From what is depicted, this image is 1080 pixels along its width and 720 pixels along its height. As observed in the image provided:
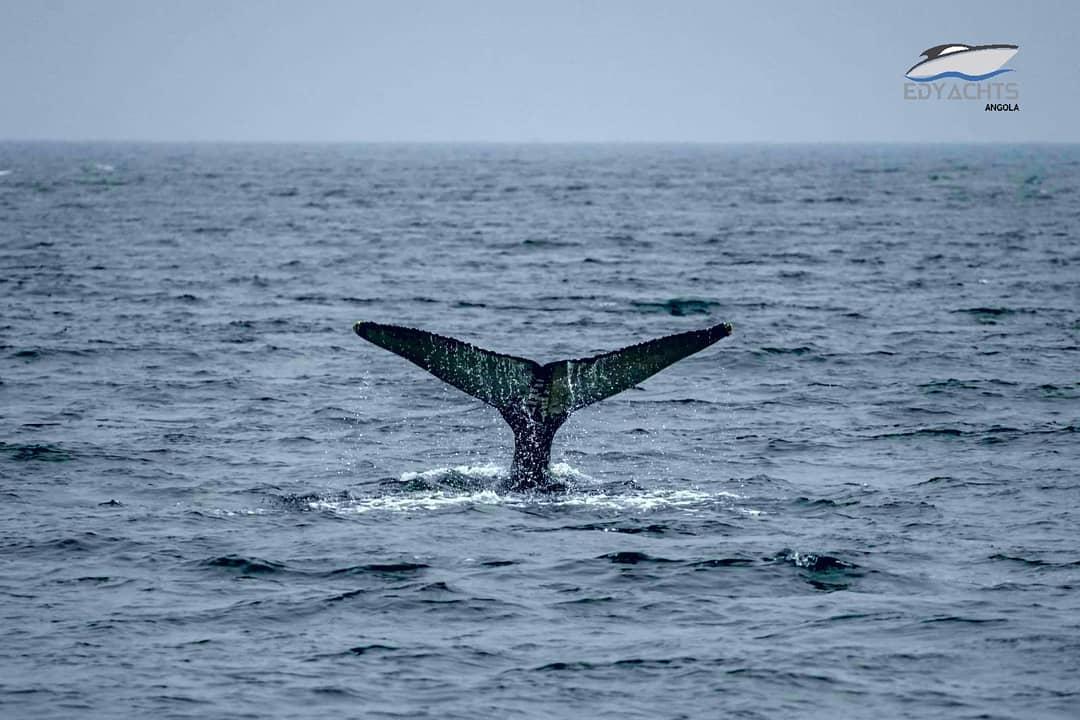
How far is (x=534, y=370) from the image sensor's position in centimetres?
1638

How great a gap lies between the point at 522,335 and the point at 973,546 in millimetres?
17217

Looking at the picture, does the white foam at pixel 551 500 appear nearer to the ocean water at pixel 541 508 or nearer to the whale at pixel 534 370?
the ocean water at pixel 541 508

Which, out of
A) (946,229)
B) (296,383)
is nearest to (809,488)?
(296,383)

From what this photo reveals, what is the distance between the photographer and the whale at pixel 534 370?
15.8 m

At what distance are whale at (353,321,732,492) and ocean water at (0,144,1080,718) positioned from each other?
1.30 m

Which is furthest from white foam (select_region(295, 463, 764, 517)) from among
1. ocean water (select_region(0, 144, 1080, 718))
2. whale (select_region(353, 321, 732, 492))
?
whale (select_region(353, 321, 732, 492))

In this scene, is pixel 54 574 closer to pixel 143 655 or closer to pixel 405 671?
pixel 143 655

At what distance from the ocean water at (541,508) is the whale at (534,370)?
1.30 meters

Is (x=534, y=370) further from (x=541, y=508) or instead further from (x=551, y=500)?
(x=551, y=500)

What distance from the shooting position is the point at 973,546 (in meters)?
16.4

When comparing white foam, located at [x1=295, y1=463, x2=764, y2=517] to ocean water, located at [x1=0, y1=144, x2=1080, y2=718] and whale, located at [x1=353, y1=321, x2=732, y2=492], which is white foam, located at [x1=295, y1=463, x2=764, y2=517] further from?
whale, located at [x1=353, y1=321, x2=732, y2=492]

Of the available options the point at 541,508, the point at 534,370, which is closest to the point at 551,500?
the point at 541,508

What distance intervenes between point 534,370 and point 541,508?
76.4 inches

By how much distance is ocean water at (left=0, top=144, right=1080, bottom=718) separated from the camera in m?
12.7
